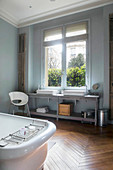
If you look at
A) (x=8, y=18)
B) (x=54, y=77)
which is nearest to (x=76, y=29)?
(x=54, y=77)

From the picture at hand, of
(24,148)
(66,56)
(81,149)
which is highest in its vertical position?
(66,56)

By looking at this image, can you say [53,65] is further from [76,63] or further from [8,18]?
[8,18]

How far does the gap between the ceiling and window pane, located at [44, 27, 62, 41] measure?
1.27 ft

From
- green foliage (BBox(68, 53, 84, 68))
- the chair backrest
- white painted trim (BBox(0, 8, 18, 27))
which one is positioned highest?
white painted trim (BBox(0, 8, 18, 27))

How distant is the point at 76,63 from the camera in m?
3.74

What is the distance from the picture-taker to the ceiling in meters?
3.21

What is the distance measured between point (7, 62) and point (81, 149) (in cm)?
332

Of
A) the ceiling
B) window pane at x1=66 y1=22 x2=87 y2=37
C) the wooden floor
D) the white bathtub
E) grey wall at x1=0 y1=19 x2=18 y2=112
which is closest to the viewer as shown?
the white bathtub

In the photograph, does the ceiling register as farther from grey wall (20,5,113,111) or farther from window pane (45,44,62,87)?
window pane (45,44,62,87)

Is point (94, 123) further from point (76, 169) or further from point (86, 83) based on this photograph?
point (76, 169)

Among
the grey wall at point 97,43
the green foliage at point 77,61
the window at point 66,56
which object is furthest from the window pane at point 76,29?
the green foliage at point 77,61

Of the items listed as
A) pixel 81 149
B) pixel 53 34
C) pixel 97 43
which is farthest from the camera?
pixel 53 34

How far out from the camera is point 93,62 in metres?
3.46

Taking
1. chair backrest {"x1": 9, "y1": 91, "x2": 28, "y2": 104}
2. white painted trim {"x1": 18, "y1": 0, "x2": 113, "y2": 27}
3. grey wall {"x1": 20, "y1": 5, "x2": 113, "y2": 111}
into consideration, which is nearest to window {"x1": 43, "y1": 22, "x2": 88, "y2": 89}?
grey wall {"x1": 20, "y1": 5, "x2": 113, "y2": 111}
